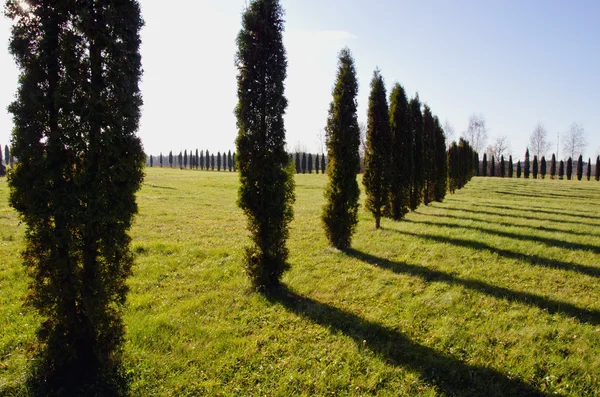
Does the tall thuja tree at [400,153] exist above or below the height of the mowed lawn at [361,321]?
above

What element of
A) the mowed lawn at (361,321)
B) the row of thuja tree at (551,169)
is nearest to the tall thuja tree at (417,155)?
the mowed lawn at (361,321)

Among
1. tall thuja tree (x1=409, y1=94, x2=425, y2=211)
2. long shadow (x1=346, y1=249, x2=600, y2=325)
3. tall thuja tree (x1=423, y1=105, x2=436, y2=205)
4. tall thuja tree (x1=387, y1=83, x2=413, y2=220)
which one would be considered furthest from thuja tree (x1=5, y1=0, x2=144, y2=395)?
tall thuja tree (x1=423, y1=105, x2=436, y2=205)

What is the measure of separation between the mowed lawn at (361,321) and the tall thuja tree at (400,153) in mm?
4985

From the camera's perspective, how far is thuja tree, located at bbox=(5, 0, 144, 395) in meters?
3.86

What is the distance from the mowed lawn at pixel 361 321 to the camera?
4.32m

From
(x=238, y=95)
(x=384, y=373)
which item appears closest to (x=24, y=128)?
(x=238, y=95)

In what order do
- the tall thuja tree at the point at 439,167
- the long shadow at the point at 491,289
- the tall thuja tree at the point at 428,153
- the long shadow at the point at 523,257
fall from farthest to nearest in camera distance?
the tall thuja tree at the point at 439,167 < the tall thuja tree at the point at 428,153 < the long shadow at the point at 523,257 < the long shadow at the point at 491,289

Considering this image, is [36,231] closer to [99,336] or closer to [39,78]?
[99,336]

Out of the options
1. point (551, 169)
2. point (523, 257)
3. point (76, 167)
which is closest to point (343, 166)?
point (523, 257)

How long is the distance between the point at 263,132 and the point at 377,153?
7807 millimetres

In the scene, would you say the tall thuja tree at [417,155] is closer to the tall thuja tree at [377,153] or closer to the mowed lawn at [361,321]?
A: the tall thuja tree at [377,153]

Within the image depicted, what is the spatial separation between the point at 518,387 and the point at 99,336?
5.59 m

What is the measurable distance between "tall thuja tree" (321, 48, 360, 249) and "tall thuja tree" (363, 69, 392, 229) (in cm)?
312

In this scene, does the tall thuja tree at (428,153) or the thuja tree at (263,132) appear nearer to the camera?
the thuja tree at (263,132)
